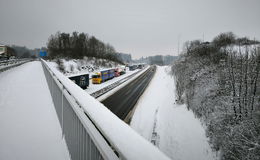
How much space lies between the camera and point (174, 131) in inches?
407

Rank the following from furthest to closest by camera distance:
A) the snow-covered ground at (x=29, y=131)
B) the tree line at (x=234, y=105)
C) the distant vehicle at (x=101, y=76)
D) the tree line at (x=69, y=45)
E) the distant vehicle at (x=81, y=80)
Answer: the tree line at (x=69, y=45) < the distant vehicle at (x=101, y=76) < the distant vehicle at (x=81, y=80) < the tree line at (x=234, y=105) < the snow-covered ground at (x=29, y=131)

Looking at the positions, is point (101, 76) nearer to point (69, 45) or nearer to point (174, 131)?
point (174, 131)

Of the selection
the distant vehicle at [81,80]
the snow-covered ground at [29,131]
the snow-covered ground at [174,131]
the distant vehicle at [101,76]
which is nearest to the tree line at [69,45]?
the distant vehicle at [101,76]

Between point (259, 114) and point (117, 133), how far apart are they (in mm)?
8907

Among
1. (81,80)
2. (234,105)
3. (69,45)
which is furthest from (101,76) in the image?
(69,45)

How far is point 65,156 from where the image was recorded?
2.38 meters

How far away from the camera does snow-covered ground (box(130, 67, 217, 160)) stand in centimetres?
807

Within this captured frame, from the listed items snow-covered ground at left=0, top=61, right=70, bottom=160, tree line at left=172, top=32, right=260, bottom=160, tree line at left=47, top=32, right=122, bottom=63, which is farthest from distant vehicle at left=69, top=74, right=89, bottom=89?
tree line at left=47, top=32, right=122, bottom=63

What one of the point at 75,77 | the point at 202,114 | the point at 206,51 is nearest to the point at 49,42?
the point at 75,77

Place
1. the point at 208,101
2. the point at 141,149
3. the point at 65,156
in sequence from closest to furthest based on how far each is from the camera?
the point at 141,149
the point at 65,156
the point at 208,101

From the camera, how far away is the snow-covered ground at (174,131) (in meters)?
8.07

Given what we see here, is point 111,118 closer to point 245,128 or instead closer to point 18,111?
point 18,111

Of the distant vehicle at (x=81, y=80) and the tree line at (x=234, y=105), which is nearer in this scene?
the tree line at (x=234, y=105)

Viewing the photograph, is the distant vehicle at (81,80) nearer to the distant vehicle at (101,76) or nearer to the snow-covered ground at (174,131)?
the distant vehicle at (101,76)
